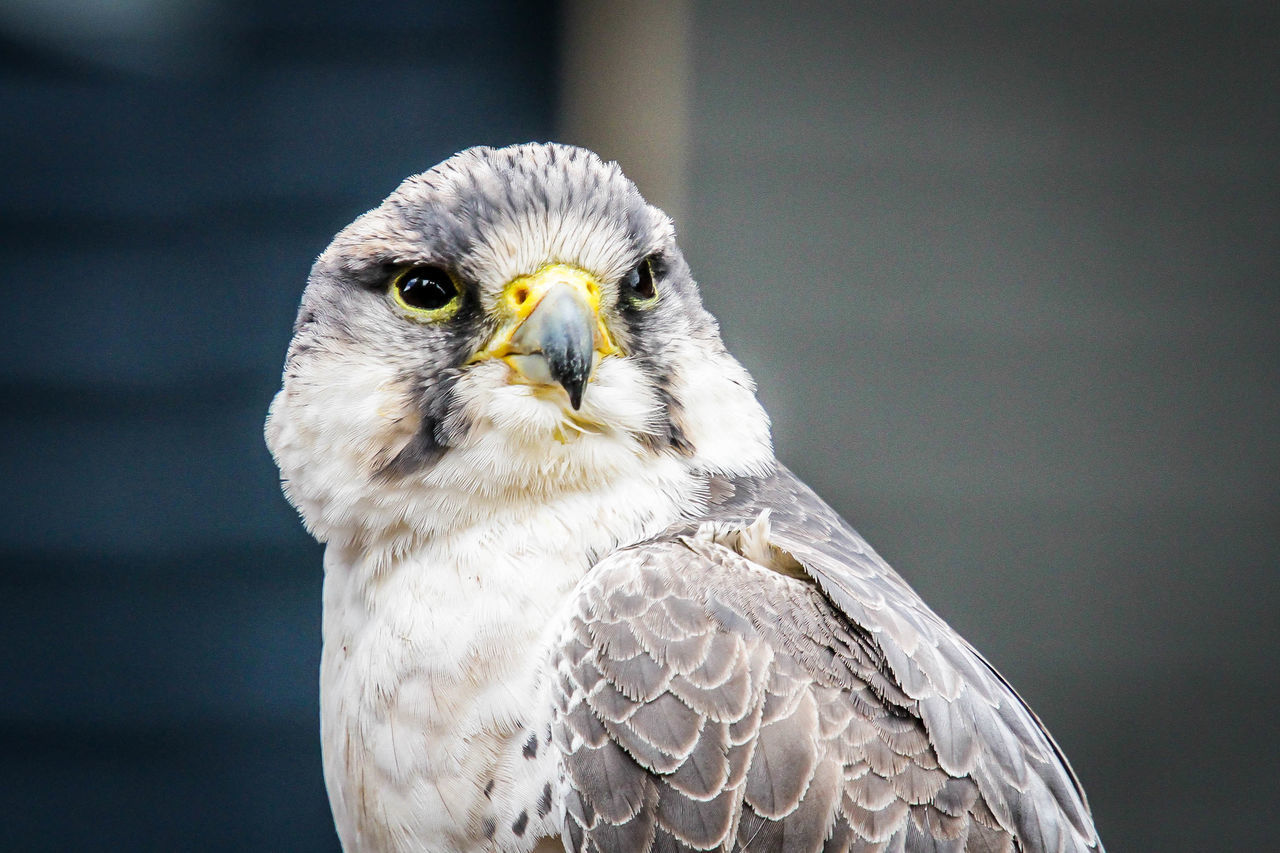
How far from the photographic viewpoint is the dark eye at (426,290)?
1572 mm

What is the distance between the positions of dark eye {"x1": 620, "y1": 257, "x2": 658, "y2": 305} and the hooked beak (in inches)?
2.3

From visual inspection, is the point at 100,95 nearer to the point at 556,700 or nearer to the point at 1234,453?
the point at 556,700

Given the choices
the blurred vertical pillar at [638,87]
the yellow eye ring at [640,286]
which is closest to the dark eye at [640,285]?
the yellow eye ring at [640,286]

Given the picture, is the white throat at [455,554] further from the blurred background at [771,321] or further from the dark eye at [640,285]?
the blurred background at [771,321]

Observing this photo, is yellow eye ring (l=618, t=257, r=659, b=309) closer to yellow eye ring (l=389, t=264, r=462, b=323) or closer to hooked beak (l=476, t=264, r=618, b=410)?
hooked beak (l=476, t=264, r=618, b=410)

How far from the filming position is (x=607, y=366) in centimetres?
155

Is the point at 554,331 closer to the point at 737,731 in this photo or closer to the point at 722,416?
the point at 722,416

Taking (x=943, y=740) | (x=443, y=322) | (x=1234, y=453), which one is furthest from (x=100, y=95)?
(x=1234, y=453)

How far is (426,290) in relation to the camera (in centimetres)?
158

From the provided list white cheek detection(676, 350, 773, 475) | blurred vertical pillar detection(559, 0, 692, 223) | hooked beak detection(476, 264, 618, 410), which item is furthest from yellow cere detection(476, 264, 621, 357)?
blurred vertical pillar detection(559, 0, 692, 223)

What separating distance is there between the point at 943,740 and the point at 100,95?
10.5 feet

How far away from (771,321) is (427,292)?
1.87 m

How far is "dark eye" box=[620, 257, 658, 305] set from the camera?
64.3 inches

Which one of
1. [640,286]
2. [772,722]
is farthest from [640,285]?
[772,722]
